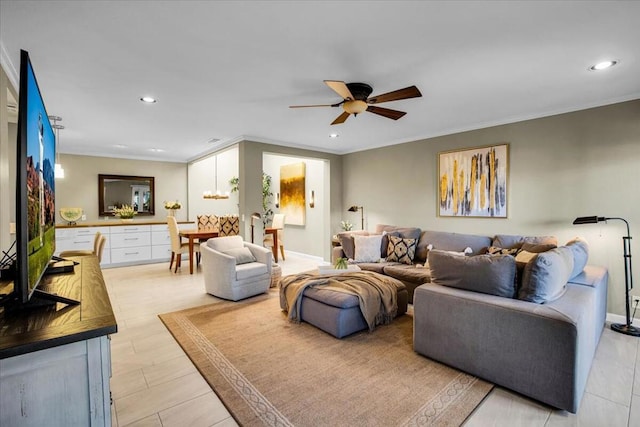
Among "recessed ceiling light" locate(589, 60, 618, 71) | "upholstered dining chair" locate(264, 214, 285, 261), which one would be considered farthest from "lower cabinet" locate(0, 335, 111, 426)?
"upholstered dining chair" locate(264, 214, 285, 261)

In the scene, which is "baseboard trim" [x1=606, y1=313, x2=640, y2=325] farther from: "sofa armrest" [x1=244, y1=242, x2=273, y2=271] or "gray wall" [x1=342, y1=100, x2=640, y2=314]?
"sofa armrest" [x1=244, y1=242, x2=273, y2=271]

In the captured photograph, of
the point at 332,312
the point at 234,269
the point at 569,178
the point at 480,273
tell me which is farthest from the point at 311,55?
the point at 569,178

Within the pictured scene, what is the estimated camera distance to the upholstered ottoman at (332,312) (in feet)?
9.93

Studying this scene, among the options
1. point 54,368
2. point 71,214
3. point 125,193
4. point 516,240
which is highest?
point 125,193

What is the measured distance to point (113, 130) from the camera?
4.96 m

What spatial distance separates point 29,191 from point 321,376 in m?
2.10

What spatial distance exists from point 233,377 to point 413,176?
4.38 meters

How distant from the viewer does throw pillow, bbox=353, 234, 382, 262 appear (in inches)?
194

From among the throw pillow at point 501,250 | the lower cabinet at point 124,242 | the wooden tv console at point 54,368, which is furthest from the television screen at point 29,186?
the lower cabinet at point 124,242

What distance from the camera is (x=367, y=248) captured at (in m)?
4.96

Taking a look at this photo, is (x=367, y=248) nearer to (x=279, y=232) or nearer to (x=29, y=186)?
(x=279, y=232)

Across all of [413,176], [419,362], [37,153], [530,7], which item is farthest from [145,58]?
[413,176]

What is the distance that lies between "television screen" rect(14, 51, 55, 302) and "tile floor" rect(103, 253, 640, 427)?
1.20 metres

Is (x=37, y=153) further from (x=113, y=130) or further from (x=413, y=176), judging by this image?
(x=413, y=176)
